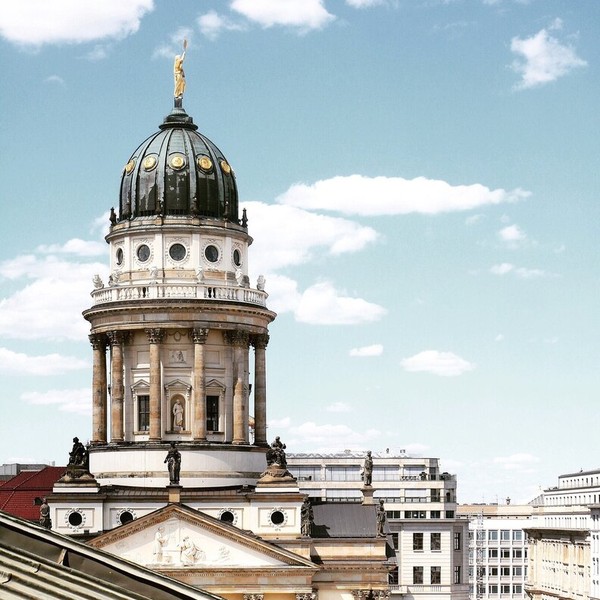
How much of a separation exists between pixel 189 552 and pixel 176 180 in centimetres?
2288

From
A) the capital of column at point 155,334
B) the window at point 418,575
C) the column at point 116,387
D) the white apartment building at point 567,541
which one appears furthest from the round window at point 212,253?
the window at point 418,575

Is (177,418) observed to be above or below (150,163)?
below

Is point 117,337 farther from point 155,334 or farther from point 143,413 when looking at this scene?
point 143,413

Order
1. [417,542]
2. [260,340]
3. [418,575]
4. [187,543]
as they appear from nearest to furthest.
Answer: [187,543] → [260,340] → [418,575] → [417,542]

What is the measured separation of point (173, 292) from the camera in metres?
84.3

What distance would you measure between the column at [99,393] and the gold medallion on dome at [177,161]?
10986 mm

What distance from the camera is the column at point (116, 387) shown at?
8381cm

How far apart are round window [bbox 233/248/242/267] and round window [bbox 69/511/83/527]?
60.3 ft

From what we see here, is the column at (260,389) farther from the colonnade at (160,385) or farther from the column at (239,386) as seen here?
the column at (239,386)

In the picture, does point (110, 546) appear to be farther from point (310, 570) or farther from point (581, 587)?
point (581, 587)

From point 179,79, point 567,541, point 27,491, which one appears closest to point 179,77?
point 179,79

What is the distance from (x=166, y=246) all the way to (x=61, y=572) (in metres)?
71.4

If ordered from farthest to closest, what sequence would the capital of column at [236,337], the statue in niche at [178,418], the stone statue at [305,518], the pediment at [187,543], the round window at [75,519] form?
the capital of column at [236,337] → the statue in niche at [178,418] → the stone statue at [305,518] → the round window at [75,519] → the pediment at [187,543]

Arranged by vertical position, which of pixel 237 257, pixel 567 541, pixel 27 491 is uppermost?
pixel 237 257
